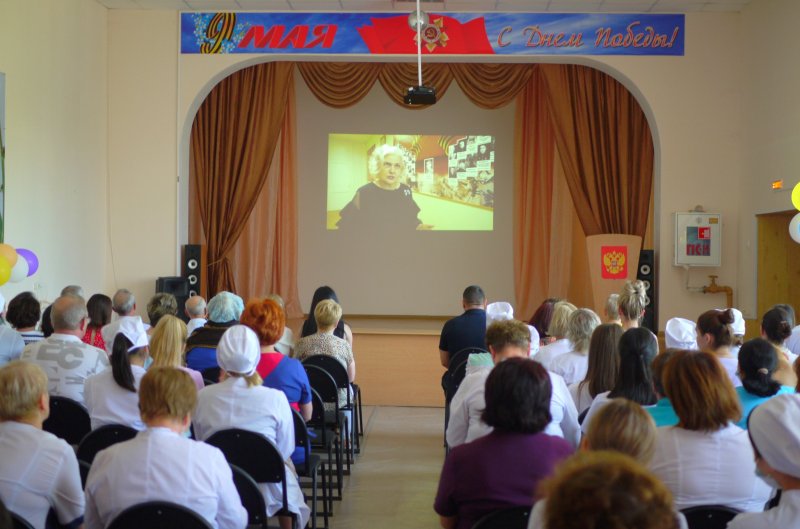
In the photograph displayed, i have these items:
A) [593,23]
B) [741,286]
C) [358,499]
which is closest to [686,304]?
[741,286]

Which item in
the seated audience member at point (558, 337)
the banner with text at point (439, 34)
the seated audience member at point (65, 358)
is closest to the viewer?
the seated audience member at point (65, 358)

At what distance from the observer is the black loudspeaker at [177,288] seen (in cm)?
854

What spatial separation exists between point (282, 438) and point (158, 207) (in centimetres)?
590

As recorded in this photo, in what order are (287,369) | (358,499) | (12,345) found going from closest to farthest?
(287,369) < (12,345) < (358,499)

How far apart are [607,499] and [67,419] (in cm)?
318

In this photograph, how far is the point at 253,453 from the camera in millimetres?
3205

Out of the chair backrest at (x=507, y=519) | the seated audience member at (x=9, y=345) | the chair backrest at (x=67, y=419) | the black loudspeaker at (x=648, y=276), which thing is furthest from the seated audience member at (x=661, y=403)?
the black loudspeaker at (x=648, y=276)

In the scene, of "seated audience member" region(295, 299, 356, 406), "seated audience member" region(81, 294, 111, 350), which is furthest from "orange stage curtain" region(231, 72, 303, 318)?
"seated audience member" region(81, 294, 111, 350)

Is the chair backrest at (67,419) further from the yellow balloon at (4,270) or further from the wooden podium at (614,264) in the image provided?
the wooden podium at (614,264)

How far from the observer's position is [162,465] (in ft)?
8.00

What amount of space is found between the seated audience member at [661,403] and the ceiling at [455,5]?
5955 mm

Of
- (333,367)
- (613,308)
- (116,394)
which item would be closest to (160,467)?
(116,394)

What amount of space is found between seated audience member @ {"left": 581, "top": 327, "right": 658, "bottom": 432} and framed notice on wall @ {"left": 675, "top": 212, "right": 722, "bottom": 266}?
17.7 feet

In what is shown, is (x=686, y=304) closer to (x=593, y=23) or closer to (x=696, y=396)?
(x=593, y=23)
